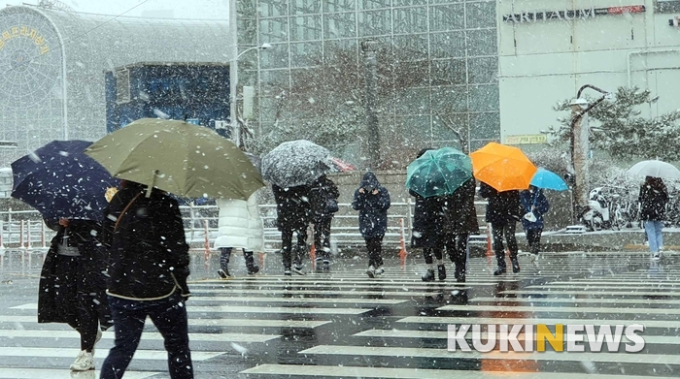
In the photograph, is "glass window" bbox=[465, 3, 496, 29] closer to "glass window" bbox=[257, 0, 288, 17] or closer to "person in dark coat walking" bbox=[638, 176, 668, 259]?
"glass window" bbox=[257, 0, 288, 17]

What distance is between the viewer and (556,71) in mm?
50594

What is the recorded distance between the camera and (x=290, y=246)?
1475cm

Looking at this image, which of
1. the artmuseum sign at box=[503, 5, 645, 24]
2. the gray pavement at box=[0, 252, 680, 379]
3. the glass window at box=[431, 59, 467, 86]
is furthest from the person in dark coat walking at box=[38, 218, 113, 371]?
the artmuseum sign at box=[503, 5, 645, 24]

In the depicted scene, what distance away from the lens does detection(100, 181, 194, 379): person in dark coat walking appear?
567 cm

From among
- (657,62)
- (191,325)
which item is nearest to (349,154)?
(657,62)

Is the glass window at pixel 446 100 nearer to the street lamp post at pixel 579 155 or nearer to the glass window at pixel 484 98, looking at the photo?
the glass window at pixel 484 98

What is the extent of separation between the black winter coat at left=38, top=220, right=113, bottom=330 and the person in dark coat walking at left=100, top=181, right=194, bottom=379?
1.35m

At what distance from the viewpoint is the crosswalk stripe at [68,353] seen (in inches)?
305

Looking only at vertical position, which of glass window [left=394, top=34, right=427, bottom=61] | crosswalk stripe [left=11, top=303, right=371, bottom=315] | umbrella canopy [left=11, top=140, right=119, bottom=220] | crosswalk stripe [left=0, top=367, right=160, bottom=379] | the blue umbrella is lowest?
crosswalk stripe [left=0, top=367, right=160, bottom=379]

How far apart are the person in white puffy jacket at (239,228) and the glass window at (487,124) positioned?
119ft

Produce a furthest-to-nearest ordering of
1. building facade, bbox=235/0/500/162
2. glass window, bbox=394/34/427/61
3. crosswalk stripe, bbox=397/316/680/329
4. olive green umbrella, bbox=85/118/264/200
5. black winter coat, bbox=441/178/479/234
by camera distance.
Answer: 1. building facade, bbox=235/0/500/162
2. glass window, bbox=394/34/427/61
3. black winter coat, bbox=441/178/479/234
4. crosswalk stripe, bbox=397/316/680/329
5. olive green umbrella, bbox=85/118/264/200

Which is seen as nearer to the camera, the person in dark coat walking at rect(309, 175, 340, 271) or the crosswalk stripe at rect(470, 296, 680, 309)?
the crosswalk stripe at rect(470, 296, 680, 309)

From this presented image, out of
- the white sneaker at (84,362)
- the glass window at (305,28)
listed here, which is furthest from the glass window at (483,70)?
the white sneaker at (84,362)

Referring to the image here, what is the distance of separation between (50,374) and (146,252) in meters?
2.02
